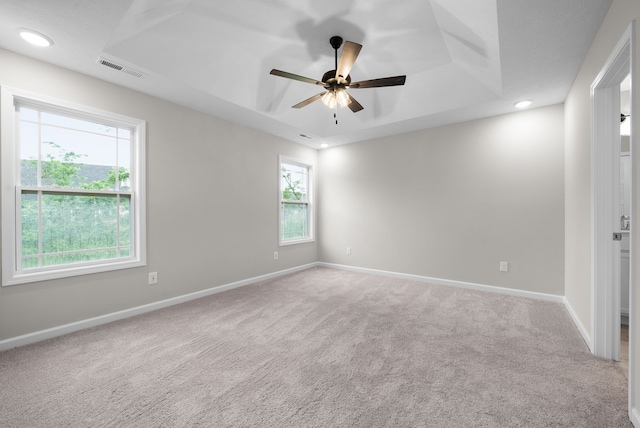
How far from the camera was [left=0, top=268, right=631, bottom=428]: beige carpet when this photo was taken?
152 centimetres

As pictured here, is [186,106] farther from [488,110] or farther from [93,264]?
[488,110]

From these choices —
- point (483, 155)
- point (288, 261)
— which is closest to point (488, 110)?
point (483, 155)

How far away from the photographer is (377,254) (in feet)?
15.8

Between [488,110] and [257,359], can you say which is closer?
[257,359]

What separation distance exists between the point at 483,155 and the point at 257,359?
3.80 meters

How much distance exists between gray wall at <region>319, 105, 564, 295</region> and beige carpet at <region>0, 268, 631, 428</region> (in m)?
0.79

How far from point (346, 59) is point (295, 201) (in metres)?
3.28

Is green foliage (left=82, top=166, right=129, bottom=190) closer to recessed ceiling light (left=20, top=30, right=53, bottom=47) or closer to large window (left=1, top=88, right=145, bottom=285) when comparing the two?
large window (left=1, top=88, right=145, bottom=285)

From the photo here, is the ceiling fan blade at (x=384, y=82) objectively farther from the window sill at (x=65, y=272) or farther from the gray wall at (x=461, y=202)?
the window sill at (x=65, y=272)

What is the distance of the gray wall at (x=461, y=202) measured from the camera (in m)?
3.43

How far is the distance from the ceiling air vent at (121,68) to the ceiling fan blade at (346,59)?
1.91 m

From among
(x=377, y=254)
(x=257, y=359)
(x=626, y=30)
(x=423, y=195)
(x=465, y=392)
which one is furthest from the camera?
(x=377, y=254)

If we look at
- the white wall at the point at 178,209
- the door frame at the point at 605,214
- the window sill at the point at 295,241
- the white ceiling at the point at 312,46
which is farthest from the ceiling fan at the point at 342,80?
the window sill at the point at 295,241

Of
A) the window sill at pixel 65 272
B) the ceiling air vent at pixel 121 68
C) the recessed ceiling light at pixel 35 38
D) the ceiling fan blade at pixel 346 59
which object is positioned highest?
the recessed ceiling light at pixel 35 38
